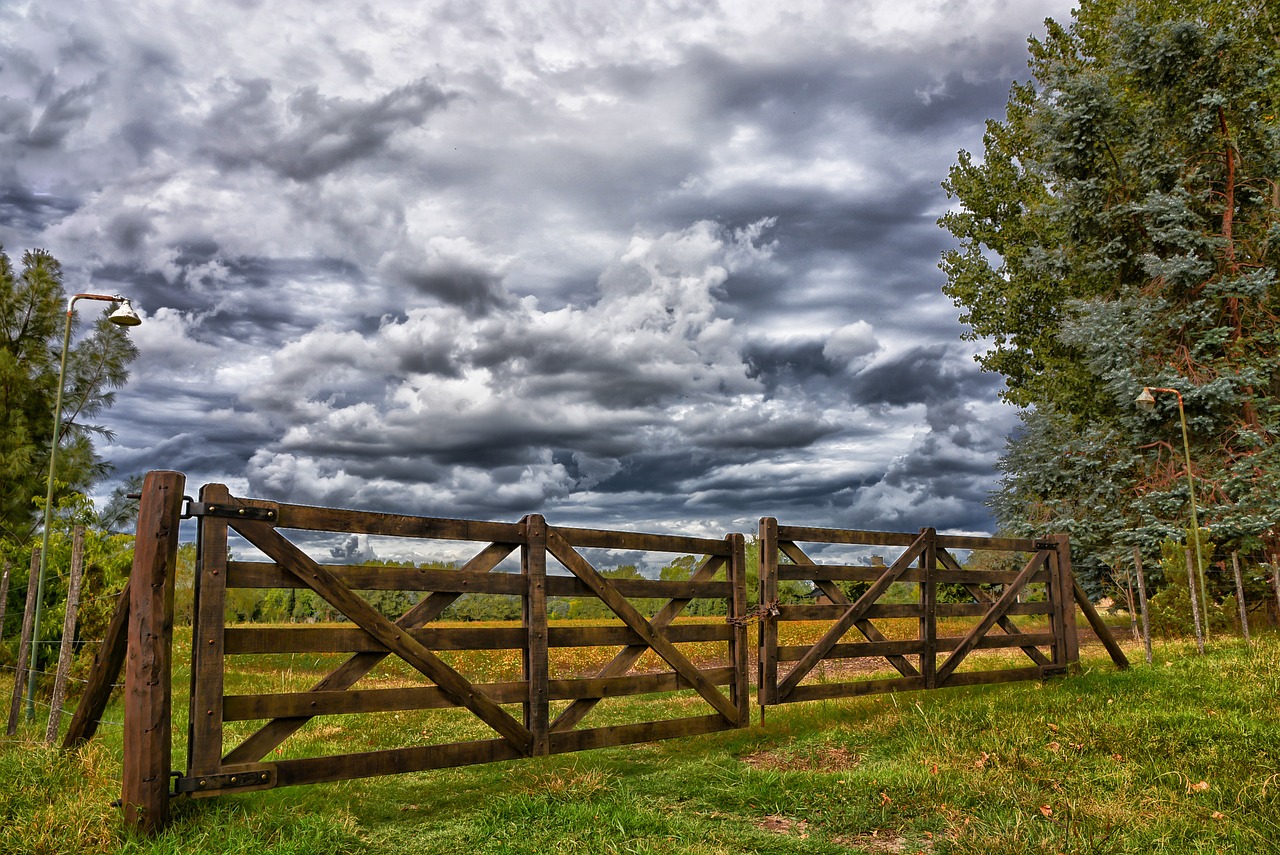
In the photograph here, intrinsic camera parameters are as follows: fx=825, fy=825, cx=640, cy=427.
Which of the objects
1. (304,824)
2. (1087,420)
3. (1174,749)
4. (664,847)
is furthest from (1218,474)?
(304,824)

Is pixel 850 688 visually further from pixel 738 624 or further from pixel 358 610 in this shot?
pixel 358 610

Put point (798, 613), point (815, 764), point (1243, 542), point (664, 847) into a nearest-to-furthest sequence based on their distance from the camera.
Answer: point (664, 847) < point (815, 764) < point (798, 613) < point (1243, 542)

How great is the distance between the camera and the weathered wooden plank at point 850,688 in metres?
8.73

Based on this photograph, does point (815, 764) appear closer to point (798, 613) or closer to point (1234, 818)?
point (798, 613)

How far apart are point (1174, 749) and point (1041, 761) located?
133 cm

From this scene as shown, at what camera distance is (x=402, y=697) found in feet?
20.1

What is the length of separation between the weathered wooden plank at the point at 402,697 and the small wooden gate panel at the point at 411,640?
13mm

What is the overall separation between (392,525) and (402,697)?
127 cm

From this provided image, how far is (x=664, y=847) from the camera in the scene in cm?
491

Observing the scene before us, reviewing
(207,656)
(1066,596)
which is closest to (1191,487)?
(1066,596)

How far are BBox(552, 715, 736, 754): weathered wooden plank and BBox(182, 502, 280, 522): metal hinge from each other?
2932mm

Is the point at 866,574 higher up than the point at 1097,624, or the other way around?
the point at 866,574

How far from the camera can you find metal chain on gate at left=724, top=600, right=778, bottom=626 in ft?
27.5

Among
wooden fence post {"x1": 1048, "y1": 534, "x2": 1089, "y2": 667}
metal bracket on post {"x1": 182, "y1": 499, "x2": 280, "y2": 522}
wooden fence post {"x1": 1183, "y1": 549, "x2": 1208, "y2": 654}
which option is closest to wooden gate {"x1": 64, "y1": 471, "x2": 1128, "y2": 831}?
metal bracket on post {"x1": 182, "y1": 499, "x2": 280, "y2": 522}
